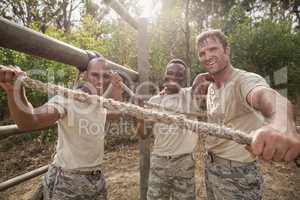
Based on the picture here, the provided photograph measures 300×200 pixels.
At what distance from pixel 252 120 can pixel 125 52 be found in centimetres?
749

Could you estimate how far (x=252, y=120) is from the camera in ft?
7.74

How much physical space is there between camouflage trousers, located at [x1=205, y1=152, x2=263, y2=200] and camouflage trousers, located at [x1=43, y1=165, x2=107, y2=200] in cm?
95

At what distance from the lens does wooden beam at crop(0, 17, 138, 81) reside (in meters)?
1.17

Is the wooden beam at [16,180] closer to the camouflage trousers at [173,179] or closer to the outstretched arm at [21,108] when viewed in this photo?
the outstretched arm at [21,108]

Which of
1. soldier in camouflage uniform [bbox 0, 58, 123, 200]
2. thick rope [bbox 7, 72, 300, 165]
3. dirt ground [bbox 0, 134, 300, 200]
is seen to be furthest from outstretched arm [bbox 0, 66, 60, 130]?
dirt ground [bbox 0, 134, 300, 200]

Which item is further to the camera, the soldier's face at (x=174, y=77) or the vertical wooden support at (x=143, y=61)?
the soldier's face at (x=174, y=77)

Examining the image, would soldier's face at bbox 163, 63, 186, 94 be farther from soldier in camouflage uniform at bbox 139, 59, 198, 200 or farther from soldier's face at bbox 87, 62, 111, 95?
soldier's face at bbox 87, 62, 111, 95

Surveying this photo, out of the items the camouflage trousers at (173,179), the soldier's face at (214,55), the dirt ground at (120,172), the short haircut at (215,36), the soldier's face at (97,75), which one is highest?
the short haircut at (215,36)

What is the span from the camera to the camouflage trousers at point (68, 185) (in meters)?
2.19

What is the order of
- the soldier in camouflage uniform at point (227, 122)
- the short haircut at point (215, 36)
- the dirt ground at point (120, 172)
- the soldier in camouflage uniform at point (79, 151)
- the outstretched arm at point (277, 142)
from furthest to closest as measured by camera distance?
1. the dirt ground at point (120, 172)
2. the short haircut at point (215, 36)
3. the soldier in camouflage uniform at point (227, 122)
4. the soldier in camouflage uniform at point (79, 151)
5. the outstretched arm at point (277, 142)

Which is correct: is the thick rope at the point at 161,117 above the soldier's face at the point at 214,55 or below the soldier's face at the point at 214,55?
below

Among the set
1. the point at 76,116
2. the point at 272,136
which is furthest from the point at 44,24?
the point at 272,136

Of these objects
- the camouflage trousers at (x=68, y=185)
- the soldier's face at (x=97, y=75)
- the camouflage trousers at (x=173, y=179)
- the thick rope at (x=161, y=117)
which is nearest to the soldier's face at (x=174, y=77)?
the camouflage trousers at (x=173, y=179)

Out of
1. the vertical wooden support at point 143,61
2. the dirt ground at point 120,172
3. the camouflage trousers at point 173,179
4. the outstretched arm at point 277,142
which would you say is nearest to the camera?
the outstretched arm at point 277,142
